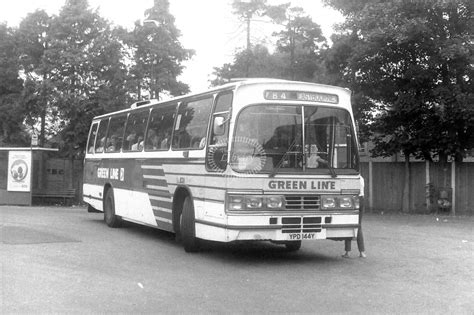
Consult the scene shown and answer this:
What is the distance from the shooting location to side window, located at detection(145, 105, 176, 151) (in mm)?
12766

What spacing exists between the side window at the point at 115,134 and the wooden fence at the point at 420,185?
12850 mm

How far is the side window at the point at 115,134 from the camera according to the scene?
15727 millimetres

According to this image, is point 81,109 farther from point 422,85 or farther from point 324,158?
point 324,158

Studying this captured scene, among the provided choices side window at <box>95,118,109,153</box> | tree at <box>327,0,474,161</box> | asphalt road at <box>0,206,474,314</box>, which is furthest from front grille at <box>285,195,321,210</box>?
tree at <box>327,0,474,161</box>

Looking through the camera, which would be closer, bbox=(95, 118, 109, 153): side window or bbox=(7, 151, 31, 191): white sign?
bbox=(95, 118, 109, 153): side window

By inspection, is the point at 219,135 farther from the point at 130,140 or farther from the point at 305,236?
the point at 130,140

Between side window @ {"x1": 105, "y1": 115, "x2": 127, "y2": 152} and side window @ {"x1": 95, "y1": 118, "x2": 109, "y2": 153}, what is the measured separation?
36 centimetres

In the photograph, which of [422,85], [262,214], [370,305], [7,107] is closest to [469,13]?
[422,85]

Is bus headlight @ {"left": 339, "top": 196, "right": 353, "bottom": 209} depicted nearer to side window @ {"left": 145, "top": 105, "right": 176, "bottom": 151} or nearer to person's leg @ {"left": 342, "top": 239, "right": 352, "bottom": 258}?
person's leg @ {"left": 342, "top": 239, "right": 352, "bottom": 258}

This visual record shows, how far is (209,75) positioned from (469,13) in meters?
17.2

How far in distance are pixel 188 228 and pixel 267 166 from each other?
219cm

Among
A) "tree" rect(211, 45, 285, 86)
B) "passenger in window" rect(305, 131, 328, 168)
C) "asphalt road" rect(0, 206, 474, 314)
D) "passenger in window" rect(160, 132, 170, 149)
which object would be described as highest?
"tree" rect(211, 45, 285, 86)

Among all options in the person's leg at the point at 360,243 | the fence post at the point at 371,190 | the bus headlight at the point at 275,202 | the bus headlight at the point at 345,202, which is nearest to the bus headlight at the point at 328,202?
the bus headlight at the point at 345,202

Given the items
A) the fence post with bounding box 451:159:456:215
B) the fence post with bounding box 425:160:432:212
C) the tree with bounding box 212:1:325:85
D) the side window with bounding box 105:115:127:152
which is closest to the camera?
the side window with bounding box 105:115:127:152
